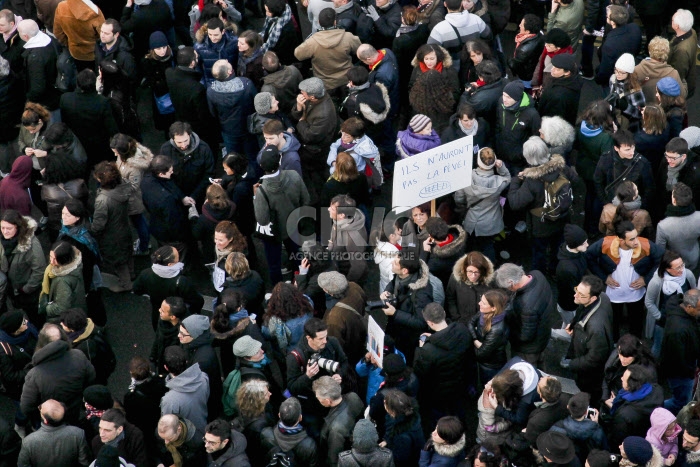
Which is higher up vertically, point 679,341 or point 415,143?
point 415,143

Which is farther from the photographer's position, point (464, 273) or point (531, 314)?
point (464, 273)

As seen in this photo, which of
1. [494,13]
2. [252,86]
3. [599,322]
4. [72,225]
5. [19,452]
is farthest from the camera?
[494,13]

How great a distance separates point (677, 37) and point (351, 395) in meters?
6.64

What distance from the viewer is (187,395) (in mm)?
8609

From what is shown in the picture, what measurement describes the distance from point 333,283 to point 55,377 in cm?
255

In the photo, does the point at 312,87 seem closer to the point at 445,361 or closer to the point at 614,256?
the point at 614,256

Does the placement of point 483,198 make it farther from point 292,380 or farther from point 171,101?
point 171,101

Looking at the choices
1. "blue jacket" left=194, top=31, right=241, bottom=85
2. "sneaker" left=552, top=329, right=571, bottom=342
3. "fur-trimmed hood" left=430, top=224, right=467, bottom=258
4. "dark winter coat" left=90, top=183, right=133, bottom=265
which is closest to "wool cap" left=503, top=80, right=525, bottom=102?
"fur-trimmed hood" left=430, top=224, right=467, bottom=258

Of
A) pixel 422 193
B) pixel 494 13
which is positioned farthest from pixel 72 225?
pixel 494 13

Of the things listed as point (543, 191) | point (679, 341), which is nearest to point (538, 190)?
point (543, 191)

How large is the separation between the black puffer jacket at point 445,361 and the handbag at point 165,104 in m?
5.64

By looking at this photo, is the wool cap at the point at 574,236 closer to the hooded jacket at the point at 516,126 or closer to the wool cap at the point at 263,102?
the hooded jacket at the point at 516,126

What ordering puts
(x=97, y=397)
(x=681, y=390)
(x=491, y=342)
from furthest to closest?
(x=681, y=390) < (x=491, y=342) < (x=97, y=397)

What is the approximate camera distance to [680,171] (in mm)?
10898
